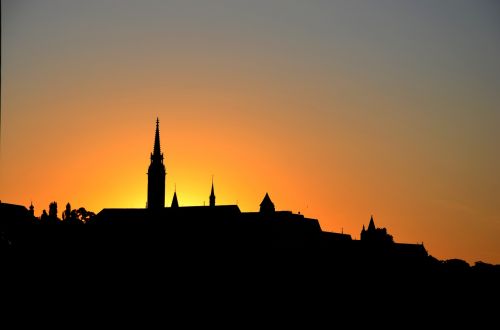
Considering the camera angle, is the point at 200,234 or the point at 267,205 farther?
the point at 267,205

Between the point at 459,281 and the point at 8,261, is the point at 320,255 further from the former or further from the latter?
the point at 8,261

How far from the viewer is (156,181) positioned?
174 m

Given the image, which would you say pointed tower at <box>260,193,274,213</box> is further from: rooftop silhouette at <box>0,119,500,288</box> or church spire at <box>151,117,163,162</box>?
church spire at <box>151,117,163,162</box>

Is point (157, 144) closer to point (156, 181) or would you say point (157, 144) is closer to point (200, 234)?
point (156, 181)

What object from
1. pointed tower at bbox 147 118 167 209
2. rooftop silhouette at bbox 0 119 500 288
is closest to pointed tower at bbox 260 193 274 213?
rooftop silhouette at bbox 0 119 500 288

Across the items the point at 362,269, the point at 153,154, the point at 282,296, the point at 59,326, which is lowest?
the point at 59,326

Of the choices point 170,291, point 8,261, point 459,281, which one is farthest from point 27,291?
point 459,281

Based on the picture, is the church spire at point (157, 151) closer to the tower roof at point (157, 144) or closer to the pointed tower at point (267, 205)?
the tower roof at point (157, 144)

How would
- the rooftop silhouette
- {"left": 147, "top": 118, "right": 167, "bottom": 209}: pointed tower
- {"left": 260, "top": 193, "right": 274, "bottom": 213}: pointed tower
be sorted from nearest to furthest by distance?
the rooftop silhouette
{"left": 147, "top": 118, "right": 167, "bottom": 209}: pointed tower
{"left": 260, "top": 193, "right": 274, "bottom": 213}: pointed tower

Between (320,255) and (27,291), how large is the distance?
69943mm

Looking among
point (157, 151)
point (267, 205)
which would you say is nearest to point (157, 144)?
point (157, 151)

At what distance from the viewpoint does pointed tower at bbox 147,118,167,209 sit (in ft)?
557

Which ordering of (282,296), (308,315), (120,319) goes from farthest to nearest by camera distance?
(282,296)
(308,315)
(120,319)

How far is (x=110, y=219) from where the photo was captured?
162m
